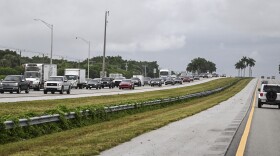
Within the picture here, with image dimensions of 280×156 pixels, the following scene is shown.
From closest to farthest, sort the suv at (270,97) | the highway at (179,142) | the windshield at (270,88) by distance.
Result: the highway at (179,142)
the suv at (270,97)
the windshield at (270,88)

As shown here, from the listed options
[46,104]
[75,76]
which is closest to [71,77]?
[75,76]

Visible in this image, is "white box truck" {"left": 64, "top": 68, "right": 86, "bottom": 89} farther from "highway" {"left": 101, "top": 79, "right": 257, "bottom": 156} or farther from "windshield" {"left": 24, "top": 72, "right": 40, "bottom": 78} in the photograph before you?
"highway" {"left": 101, "top": 79, "right": 257, "bottom": 156}

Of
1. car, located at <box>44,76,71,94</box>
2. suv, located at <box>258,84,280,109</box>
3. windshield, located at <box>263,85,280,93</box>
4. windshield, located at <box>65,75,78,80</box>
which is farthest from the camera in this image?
windshield, located at <box>65,75,78,80</box>

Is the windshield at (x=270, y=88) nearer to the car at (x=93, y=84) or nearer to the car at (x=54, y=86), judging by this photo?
the car at (x=54, y=86)

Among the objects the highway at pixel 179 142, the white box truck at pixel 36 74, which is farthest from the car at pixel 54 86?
the highway at pixel 179 142

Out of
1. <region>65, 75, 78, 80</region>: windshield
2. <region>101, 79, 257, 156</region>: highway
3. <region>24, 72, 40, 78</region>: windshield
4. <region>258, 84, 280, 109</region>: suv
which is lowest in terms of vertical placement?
<region>101, 79, 257, 156</region>: highway

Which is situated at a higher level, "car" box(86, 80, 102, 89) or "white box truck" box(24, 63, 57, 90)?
"white box truck" box(24, 63, 57, 90)

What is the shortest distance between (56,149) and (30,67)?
5030 centimetres

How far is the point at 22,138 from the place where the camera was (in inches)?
→ 621

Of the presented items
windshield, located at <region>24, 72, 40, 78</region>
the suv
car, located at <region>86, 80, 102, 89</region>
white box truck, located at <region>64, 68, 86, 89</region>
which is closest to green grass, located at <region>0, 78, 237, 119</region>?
the suv

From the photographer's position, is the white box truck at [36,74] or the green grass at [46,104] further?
the white box truck at [36,74]

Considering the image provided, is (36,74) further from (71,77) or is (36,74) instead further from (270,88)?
(270,88)

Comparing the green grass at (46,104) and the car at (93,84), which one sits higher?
the car at (93,84)

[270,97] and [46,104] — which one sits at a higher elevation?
[270,97]
